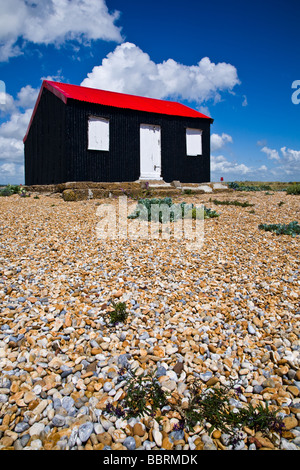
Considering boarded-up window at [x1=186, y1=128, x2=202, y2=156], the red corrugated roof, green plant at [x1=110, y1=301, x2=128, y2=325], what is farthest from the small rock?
boarded-up window at [x1=186, y1=128, x2=202, y2=156]

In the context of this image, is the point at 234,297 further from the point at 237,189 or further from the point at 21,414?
the point at 237,189

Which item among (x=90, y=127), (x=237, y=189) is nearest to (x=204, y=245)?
(x=90, y=127)

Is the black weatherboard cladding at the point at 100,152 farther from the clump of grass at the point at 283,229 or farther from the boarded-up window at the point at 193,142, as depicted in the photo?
the clump of grass at the point at 283,229

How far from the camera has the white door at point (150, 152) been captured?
15.8m

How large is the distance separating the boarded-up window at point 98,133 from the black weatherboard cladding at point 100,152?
0.23 meters

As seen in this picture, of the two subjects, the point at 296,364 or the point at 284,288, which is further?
the point at 284,288

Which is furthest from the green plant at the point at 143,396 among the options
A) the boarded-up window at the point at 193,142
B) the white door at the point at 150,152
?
the boarded-up window at the point at 193,142

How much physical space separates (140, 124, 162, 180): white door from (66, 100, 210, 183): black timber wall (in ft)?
0.90

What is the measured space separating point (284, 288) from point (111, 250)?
3.27 meters

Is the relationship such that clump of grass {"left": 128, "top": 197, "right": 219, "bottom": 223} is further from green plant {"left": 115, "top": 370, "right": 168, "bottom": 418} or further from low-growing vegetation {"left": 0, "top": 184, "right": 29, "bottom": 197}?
low-growing vegetation {"left": 0, "top": 184, "right": 29, "bottom": 197}

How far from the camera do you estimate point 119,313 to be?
349cm

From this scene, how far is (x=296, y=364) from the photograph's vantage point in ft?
9.43

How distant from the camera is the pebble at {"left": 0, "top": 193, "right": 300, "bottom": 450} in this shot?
217 cm

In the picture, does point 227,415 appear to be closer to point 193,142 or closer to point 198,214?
point 198,214
